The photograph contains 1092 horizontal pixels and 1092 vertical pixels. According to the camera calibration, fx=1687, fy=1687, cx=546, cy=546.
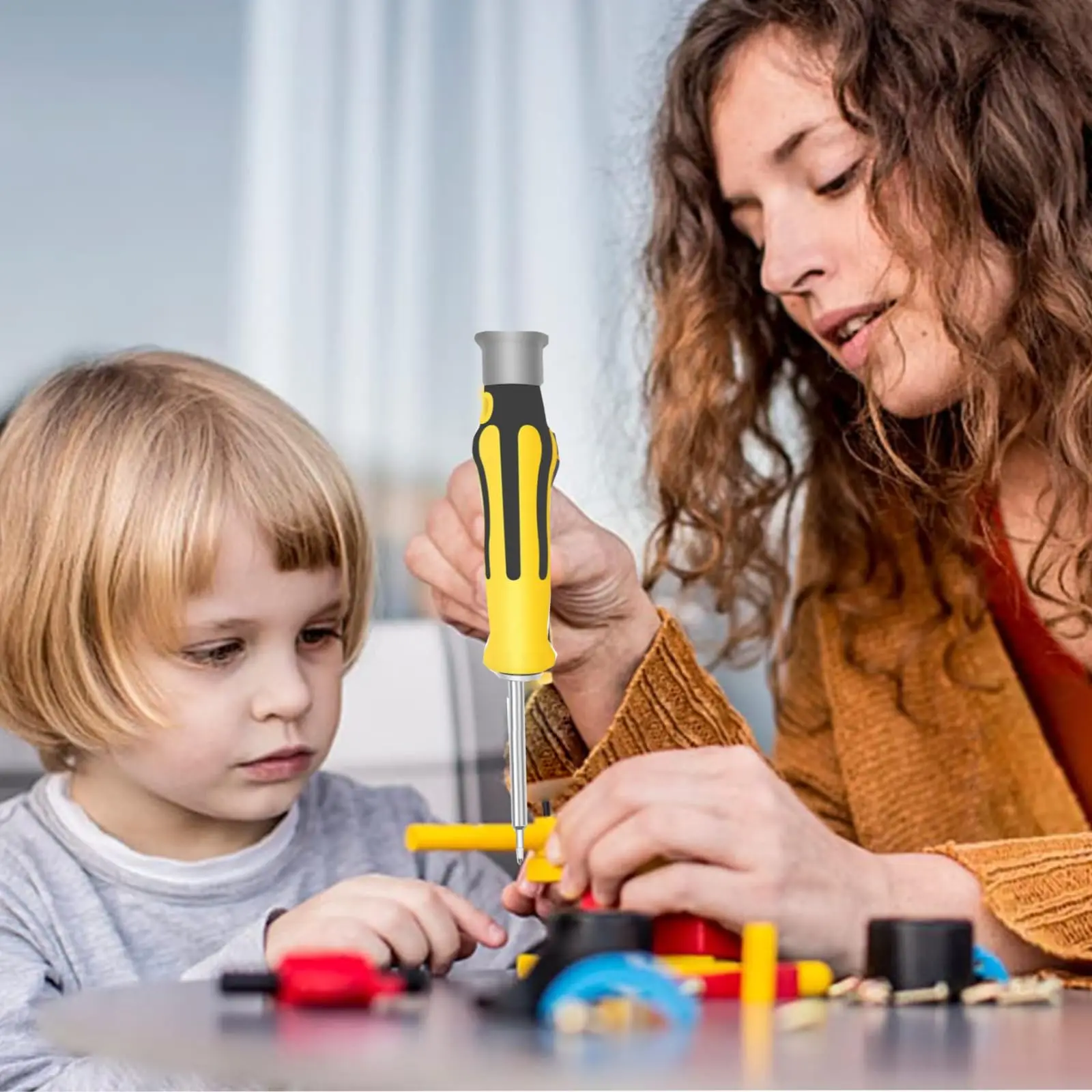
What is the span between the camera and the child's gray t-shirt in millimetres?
1145

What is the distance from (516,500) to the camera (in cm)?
92

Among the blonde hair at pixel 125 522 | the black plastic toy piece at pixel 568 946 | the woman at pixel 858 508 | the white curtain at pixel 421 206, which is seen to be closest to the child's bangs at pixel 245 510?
the blonde hair at pixel 125 522

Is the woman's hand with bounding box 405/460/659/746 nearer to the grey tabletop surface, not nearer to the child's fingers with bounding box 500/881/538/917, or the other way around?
the child's fingers with bounding box 500/881/538/917

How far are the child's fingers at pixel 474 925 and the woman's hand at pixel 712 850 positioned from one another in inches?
5.5

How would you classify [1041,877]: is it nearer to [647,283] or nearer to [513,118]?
[647,283]

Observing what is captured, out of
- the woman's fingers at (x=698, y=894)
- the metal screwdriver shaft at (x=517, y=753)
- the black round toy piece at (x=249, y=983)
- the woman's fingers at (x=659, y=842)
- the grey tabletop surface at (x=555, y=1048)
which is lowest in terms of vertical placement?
the grey tabletop surface at (x=555, y=1048)

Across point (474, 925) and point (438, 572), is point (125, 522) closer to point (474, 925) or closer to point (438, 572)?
point (438, 572)

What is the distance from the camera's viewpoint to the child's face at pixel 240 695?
1.22 meters

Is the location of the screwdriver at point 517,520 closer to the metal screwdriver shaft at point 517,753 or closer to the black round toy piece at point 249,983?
the metal screwdriver shaft at point 517,753

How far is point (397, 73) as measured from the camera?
2824mm

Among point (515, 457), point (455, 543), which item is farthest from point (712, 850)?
point (455, 543)

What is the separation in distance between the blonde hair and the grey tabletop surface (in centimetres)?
49

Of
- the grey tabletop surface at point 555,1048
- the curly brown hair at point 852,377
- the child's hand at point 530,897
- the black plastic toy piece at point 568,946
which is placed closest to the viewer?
the grey tabletop surface at point 555,1048

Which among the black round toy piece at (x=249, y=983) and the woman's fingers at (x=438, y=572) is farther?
the woman's fingers at (x=438, y=572)
